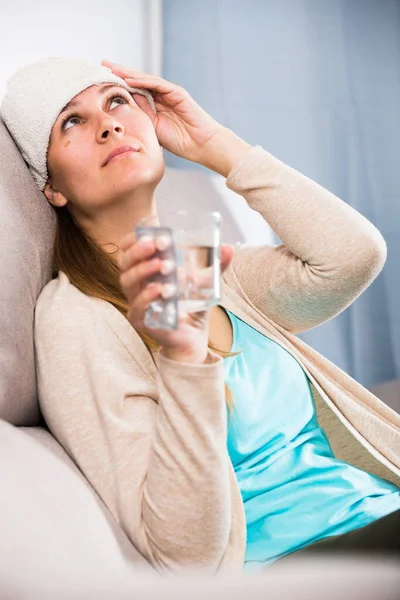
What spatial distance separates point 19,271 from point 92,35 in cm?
133

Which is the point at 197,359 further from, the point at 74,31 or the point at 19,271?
the point at 74,31

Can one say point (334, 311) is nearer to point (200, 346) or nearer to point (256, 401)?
point (256, 401)

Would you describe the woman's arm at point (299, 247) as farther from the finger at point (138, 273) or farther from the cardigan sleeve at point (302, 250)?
the finger at point (138, 273)

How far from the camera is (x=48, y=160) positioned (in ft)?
4.11

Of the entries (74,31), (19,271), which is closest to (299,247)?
(19,271)

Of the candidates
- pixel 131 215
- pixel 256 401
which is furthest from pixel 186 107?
pixel 256 401

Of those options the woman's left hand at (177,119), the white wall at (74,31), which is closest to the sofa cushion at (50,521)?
the woman's left hand at (177,119)

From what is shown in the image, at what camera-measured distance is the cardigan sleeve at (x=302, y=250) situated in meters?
1.23

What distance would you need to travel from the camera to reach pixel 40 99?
4.03 feet

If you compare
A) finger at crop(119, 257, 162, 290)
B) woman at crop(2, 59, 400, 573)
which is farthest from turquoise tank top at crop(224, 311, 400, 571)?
finger at crop(119, 257, 162, 290)

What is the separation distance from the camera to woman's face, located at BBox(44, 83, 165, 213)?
1181 mm

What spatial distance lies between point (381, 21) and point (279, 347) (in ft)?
5.36

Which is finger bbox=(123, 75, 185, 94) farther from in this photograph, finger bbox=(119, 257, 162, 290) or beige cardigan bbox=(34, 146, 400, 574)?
finger bbox=(119, 257, 162, 290)

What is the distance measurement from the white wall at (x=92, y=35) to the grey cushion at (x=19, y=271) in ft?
2.68
